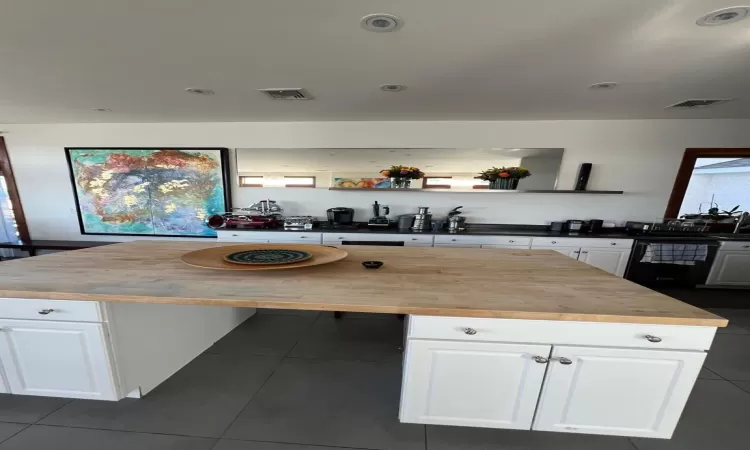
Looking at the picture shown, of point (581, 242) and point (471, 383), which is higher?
point (581, 242)

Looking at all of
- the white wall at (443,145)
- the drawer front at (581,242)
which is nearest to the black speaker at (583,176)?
the white wall at (443,145)

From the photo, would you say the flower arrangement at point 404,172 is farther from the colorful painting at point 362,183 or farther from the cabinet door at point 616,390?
the cabinet door at point 616,390

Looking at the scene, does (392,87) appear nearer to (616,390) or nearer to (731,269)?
(616,390)

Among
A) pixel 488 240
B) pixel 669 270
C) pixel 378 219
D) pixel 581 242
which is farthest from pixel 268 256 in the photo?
pixel 669 270

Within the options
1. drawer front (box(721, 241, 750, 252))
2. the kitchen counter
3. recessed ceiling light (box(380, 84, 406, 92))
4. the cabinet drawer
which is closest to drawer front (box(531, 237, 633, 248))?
the kitchen counter

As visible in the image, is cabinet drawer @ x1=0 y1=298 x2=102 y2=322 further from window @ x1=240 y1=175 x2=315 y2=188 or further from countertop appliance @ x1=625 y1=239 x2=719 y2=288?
countertop appliance @ x1=625 y1=239 x2=719 y2=288

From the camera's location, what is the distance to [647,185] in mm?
3441

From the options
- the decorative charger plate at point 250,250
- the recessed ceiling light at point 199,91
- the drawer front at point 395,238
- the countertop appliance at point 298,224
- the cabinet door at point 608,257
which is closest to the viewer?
the decorative charger plate at point 250,250

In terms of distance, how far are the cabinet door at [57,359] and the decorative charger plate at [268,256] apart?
26.5 inches

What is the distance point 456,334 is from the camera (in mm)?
1180

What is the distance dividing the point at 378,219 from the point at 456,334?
2.45 metres

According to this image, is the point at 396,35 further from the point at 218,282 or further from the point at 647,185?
the point at 647,185

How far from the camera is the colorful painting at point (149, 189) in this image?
12.6ft

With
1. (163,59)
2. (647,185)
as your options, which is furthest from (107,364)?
(647,185)
